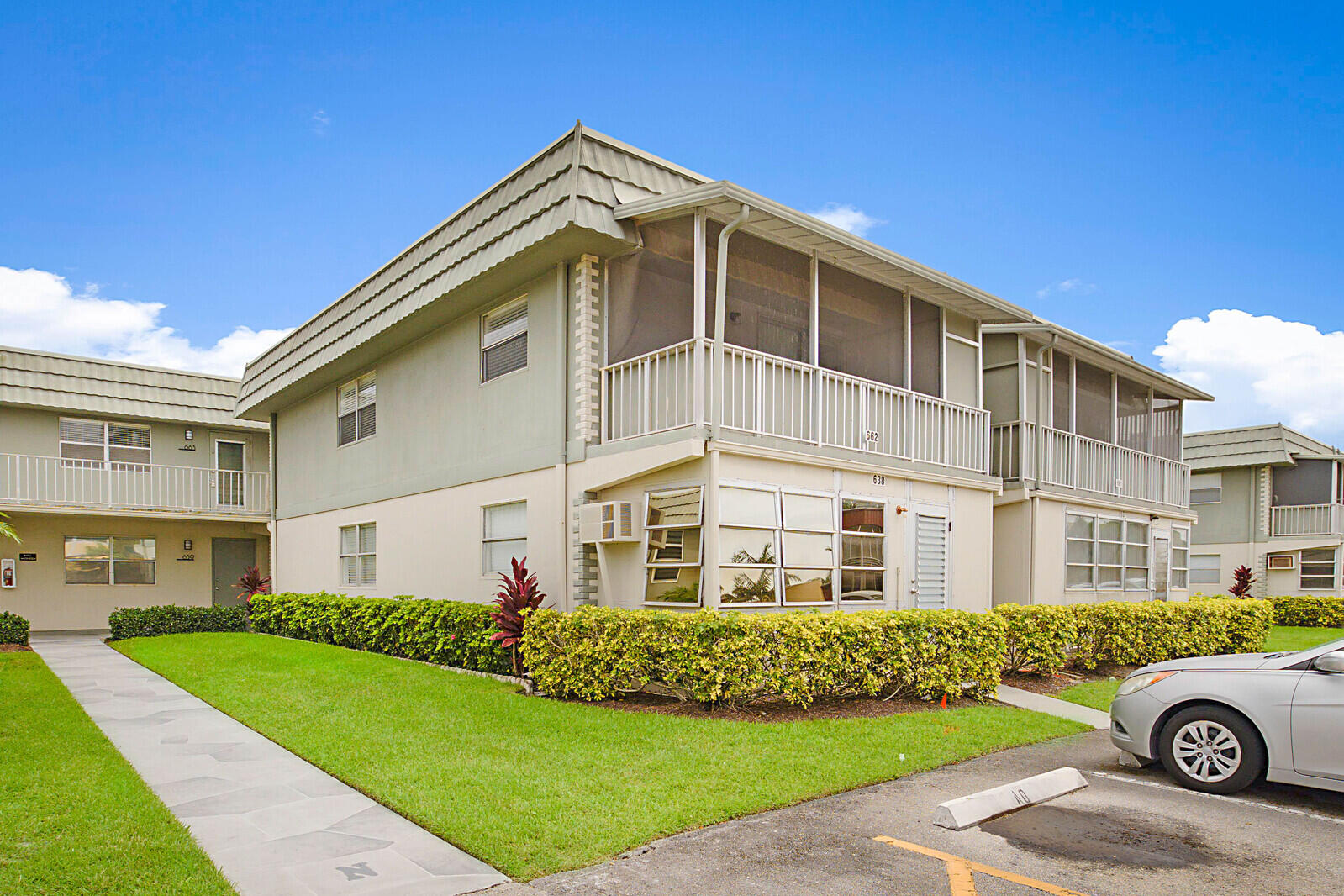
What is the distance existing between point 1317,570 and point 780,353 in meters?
25.2

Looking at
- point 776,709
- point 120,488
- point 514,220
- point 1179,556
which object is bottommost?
point 776,709

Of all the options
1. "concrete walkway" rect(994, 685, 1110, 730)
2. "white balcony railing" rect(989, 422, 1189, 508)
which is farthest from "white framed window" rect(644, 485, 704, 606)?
"white balcony railing" rect(989, 422, 1189, 508)

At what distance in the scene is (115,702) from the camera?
996 cm

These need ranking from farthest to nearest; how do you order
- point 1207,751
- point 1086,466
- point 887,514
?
point 1086,466
point 887,514
point 1207,751

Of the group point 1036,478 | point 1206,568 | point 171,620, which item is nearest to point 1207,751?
point 1036,478

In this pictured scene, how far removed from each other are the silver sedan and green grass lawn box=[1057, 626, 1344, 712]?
4.32 ft

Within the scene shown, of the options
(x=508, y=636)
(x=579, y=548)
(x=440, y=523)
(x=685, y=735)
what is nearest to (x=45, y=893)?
(x=685, y=735)

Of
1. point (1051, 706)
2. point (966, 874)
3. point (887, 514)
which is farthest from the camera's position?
point (887, 514)

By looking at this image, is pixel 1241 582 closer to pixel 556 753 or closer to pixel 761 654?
pixel 761 654

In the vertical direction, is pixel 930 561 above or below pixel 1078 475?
below

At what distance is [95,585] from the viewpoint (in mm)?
20766

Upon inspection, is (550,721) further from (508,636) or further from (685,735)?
(508,636)

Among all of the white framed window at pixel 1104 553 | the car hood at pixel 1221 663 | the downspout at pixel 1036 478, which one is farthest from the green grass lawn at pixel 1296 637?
the car hood at pixel 1221 663

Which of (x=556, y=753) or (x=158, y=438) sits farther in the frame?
(x=158, y=438)
